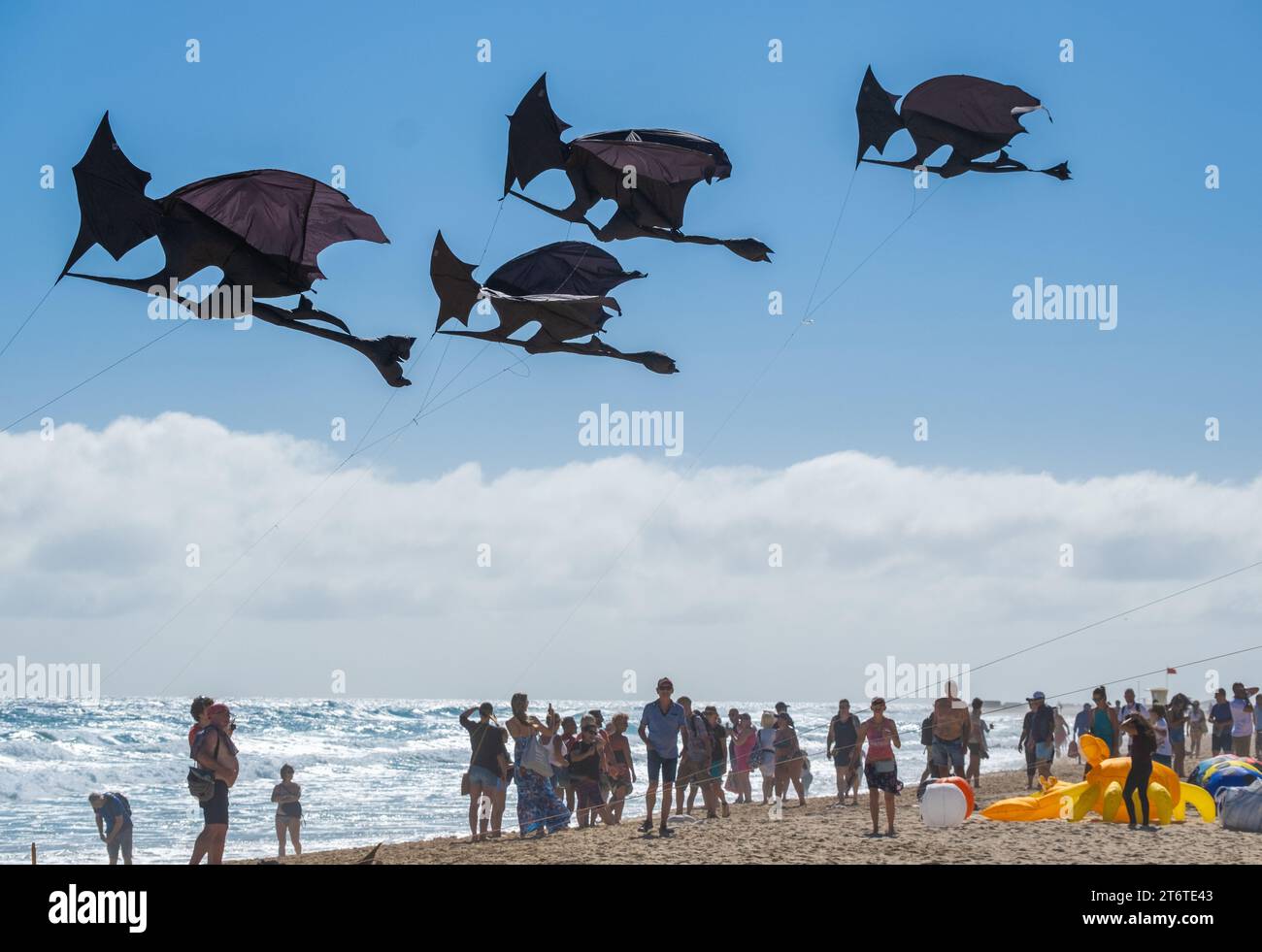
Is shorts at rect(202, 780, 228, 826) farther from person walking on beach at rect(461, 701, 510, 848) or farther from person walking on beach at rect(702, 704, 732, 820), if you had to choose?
person walking on beach at rect(702, 704, 732, 820)

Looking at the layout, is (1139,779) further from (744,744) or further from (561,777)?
(561,777)

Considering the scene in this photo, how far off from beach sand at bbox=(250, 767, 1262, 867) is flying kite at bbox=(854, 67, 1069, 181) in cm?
633

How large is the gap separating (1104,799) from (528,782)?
553 centimetres

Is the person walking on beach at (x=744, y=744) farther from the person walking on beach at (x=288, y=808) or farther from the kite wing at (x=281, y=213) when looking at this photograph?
the kite wing at (x=281, y=213)

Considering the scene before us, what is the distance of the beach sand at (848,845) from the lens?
10.5 meters

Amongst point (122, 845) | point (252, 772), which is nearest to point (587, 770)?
point (122, 845)

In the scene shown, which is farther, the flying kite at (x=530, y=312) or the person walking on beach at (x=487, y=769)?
the person walking on beach at (x=487, y=769)

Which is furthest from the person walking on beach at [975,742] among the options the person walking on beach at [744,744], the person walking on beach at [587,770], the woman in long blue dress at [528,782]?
the woman in long blue dress at [528,782]

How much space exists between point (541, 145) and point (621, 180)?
0.89 m

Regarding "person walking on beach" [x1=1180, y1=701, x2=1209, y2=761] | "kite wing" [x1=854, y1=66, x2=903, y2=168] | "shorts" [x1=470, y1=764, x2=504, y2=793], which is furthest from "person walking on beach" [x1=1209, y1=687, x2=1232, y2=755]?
"shorts" [x1=470, y1=764, x2=504, y2=793]

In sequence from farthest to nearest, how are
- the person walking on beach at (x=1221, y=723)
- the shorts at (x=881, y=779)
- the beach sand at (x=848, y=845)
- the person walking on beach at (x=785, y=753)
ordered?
the person walking on beach at (x=1221, y=723)
the person walking on beach at (x=785, y=753)
the shorts at (x=881, y=779)
the beach sand at (x=848, y=845)

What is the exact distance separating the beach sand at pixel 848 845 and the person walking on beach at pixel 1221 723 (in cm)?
597

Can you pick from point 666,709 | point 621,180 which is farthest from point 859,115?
point 666,709

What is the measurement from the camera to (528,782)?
12.9m
